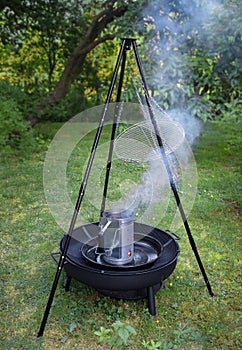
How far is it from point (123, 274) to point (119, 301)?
39 cm

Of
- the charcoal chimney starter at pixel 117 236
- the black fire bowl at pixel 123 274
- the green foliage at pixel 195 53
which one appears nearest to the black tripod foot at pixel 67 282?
the black fire bowl at pixel 123 274

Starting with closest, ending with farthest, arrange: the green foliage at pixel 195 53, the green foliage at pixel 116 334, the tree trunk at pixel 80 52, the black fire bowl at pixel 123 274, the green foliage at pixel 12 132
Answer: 1. the green foliage at pixel 116 334
2. the black fire bowl at pixel 123 274
3. the green foliage at pixel 195 53
4. the green foliage at pixel 12 132
5. the tree trunk at pixel 80 52

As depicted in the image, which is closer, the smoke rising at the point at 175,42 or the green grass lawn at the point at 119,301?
the green grass lawn at the point at 119,301

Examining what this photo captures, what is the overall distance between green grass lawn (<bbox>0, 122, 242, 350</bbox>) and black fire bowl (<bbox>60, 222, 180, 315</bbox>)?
0.29 feet

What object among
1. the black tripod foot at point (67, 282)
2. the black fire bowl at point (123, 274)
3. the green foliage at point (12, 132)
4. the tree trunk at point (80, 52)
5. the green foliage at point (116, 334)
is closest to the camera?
the green foliage at point (116, 334)

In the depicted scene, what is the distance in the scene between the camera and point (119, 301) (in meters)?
2.35

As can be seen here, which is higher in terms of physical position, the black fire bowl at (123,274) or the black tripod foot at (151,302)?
the black fire bowl at (123,274)

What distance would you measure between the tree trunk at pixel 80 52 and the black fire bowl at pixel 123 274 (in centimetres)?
494

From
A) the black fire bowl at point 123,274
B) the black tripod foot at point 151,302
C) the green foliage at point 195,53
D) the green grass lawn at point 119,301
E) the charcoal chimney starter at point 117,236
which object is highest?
the green foliage at point 195,53

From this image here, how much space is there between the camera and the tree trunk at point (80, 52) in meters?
6.78

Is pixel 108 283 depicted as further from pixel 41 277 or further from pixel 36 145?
pixel 36 145

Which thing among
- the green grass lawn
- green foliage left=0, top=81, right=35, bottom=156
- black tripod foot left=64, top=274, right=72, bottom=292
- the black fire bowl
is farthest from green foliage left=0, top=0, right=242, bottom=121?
black tripod foot left=64, top=274, right=72, bottom=292

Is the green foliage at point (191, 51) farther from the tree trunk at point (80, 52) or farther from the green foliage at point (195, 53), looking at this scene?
the tree trunk at point (80, 52)

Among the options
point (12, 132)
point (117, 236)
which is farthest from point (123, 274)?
point (12, 132)
